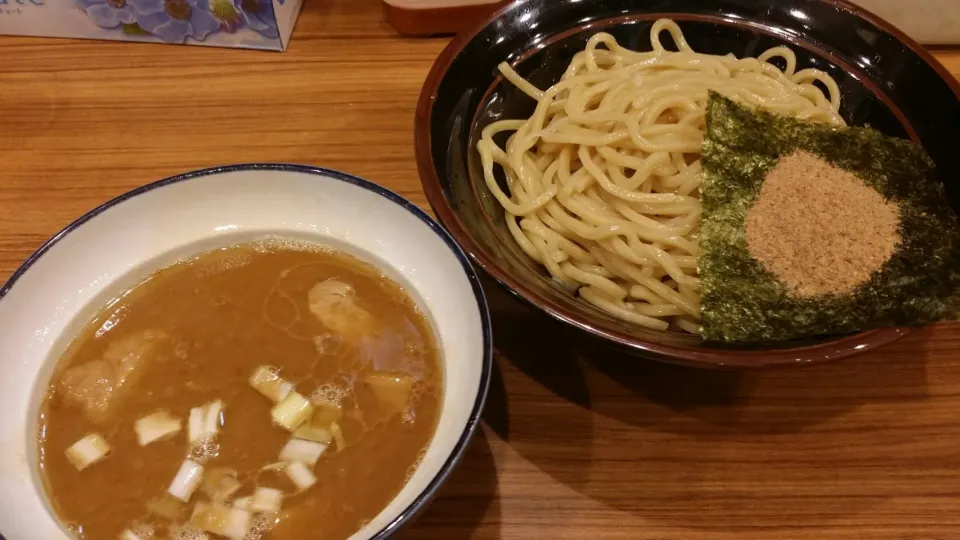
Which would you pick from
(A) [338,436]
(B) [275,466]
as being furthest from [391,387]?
(B) [275,466]

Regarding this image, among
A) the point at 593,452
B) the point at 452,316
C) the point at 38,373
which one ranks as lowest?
the point at 38,373

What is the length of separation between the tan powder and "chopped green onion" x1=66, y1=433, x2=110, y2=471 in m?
1.30

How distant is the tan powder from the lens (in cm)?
138

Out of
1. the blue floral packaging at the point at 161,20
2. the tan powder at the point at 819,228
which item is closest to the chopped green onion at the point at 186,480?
the tan powder at the point at 819,228

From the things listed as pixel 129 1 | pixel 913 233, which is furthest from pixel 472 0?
pixel 913 233

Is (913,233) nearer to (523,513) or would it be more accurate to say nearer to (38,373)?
(523,513)

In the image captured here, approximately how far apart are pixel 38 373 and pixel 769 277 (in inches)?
56.4

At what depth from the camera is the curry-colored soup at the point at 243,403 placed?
1.15 metres

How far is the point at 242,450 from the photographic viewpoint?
122cm

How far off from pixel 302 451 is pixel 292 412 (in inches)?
3.0

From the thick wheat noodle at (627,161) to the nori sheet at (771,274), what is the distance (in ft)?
0.29

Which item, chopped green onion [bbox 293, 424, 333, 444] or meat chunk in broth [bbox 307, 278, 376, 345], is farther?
meat chunk in broth [bbox 307, 278, 376, 345]

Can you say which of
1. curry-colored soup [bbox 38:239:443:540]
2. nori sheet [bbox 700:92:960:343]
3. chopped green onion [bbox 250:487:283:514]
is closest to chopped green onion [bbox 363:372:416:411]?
curry-colored soup [bbox 38:239:443:540]

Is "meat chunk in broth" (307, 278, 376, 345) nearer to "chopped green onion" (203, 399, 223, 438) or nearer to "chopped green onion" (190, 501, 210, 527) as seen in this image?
"chopped green onion" (203, 399, 223, 438)
